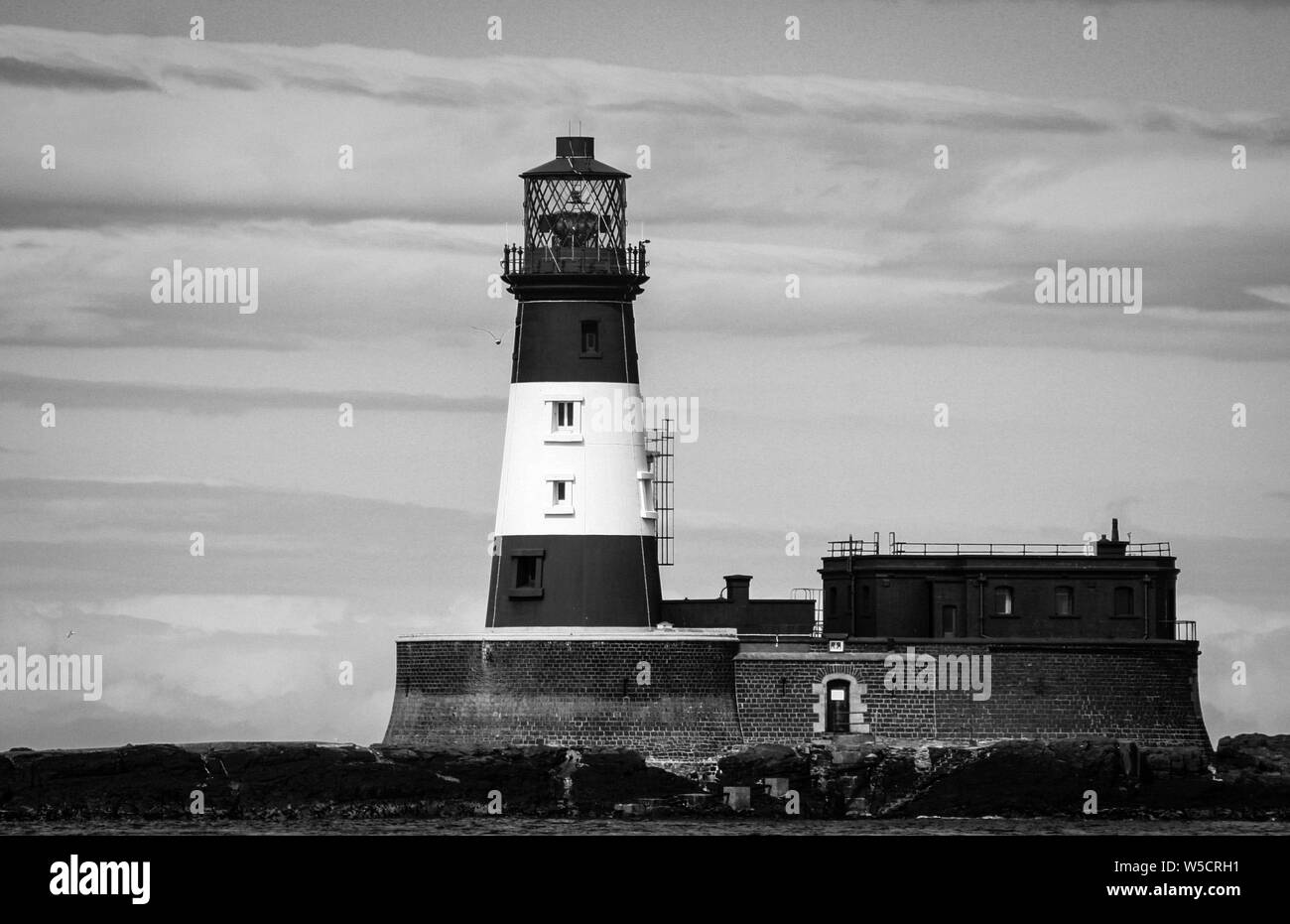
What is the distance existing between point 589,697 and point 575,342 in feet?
21.8

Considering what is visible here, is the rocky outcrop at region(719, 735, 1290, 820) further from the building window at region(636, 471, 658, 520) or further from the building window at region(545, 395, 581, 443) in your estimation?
the building window at region(545, 395, 581, 443)

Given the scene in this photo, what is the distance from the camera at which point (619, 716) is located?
63812 mm

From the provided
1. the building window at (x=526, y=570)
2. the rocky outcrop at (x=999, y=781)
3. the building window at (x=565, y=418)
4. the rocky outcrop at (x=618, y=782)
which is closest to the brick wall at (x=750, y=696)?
the rocky outcrop at (x=618, y=782)

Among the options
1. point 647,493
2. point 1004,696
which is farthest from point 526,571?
point 1004,696

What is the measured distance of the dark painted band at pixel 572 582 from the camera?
6512cm

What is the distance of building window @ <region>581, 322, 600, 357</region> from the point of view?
65562 millimetres

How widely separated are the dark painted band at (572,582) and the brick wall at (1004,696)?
2438 millimetres

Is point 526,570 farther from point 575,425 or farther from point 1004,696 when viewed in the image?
point 1004,696

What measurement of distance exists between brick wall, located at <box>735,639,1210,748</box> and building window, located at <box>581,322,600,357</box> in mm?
6305

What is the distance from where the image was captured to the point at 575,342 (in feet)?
215
